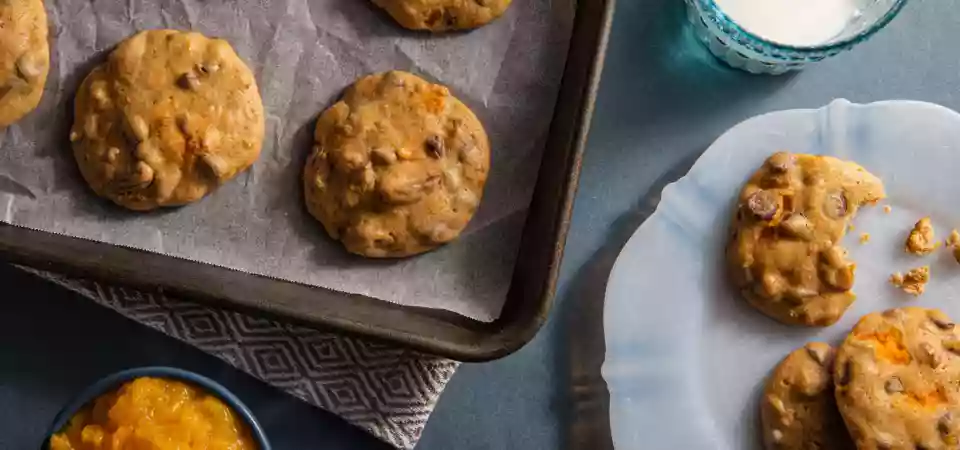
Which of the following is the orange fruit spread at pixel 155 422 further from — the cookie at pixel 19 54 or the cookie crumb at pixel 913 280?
the cookie crumb at pixel 913 280

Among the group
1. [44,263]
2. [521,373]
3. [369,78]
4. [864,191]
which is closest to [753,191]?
[864,191]

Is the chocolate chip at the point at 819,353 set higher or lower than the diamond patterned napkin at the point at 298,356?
higher

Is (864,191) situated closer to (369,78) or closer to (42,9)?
(369,78)

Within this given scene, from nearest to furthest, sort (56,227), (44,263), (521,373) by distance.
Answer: (44,263)
(56,227)
(521,373)

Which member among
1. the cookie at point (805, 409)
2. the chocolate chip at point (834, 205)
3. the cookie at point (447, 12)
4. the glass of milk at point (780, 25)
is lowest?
the cookie at point (805, 409)

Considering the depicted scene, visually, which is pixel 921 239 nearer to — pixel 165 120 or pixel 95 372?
pixel 165 120

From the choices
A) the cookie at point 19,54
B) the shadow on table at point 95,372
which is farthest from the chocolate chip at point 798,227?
the cookie at point 19,54

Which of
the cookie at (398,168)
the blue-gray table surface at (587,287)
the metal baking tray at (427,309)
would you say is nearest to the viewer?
the metal baking tray at (427,309)
